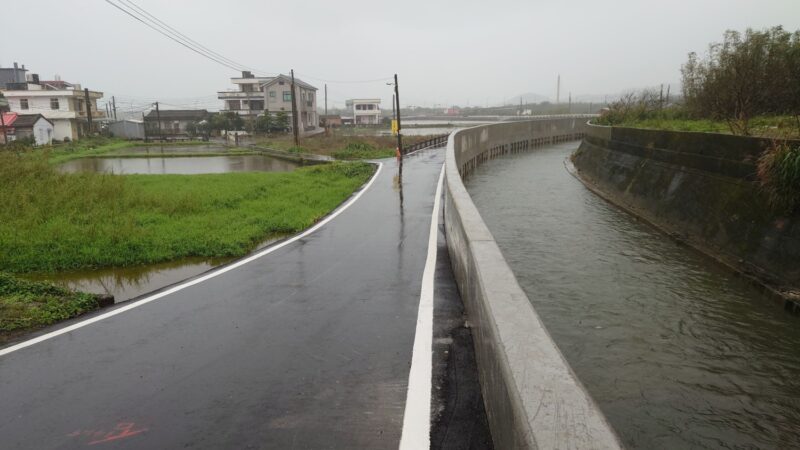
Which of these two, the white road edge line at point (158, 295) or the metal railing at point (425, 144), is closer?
the white road edge line at point (158, 295)

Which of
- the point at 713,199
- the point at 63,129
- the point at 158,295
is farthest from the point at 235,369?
the point at 63,129

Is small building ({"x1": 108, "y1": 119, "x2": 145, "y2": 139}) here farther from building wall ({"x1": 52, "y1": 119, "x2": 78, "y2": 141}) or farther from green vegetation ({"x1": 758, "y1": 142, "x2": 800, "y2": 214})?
green vegetation ({"x1": 758, "y1": 142, "x2": 800, "y2": 214})

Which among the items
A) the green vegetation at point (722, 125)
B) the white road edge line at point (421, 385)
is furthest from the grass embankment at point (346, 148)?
the white road edge line at point (421, 385)

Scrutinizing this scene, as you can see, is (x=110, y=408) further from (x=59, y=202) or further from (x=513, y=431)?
(x=59, y=202)

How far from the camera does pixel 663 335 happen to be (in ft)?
26.9

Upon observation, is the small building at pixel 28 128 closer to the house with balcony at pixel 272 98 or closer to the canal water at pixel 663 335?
the house with balcony at pixel 272 98

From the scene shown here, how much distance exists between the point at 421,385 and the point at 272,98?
71.3 m

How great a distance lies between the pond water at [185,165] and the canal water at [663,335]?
21.4 meters

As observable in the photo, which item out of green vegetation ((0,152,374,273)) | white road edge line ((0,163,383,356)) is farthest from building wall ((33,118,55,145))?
white road edge line ((0,163,383,356))

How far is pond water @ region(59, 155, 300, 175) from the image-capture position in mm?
30547

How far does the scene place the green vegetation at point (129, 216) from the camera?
9891 millimetres

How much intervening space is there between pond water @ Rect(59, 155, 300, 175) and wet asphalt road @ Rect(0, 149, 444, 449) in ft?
78.2

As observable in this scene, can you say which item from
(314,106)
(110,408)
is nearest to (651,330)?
(110,408)

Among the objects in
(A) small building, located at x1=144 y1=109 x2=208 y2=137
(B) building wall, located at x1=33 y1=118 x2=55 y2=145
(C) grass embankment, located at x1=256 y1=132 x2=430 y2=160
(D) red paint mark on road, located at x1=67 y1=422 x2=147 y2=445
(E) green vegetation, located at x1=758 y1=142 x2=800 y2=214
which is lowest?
(D) red paint mark on road, located at x1=67 y1=422 x2=147 y2=445
